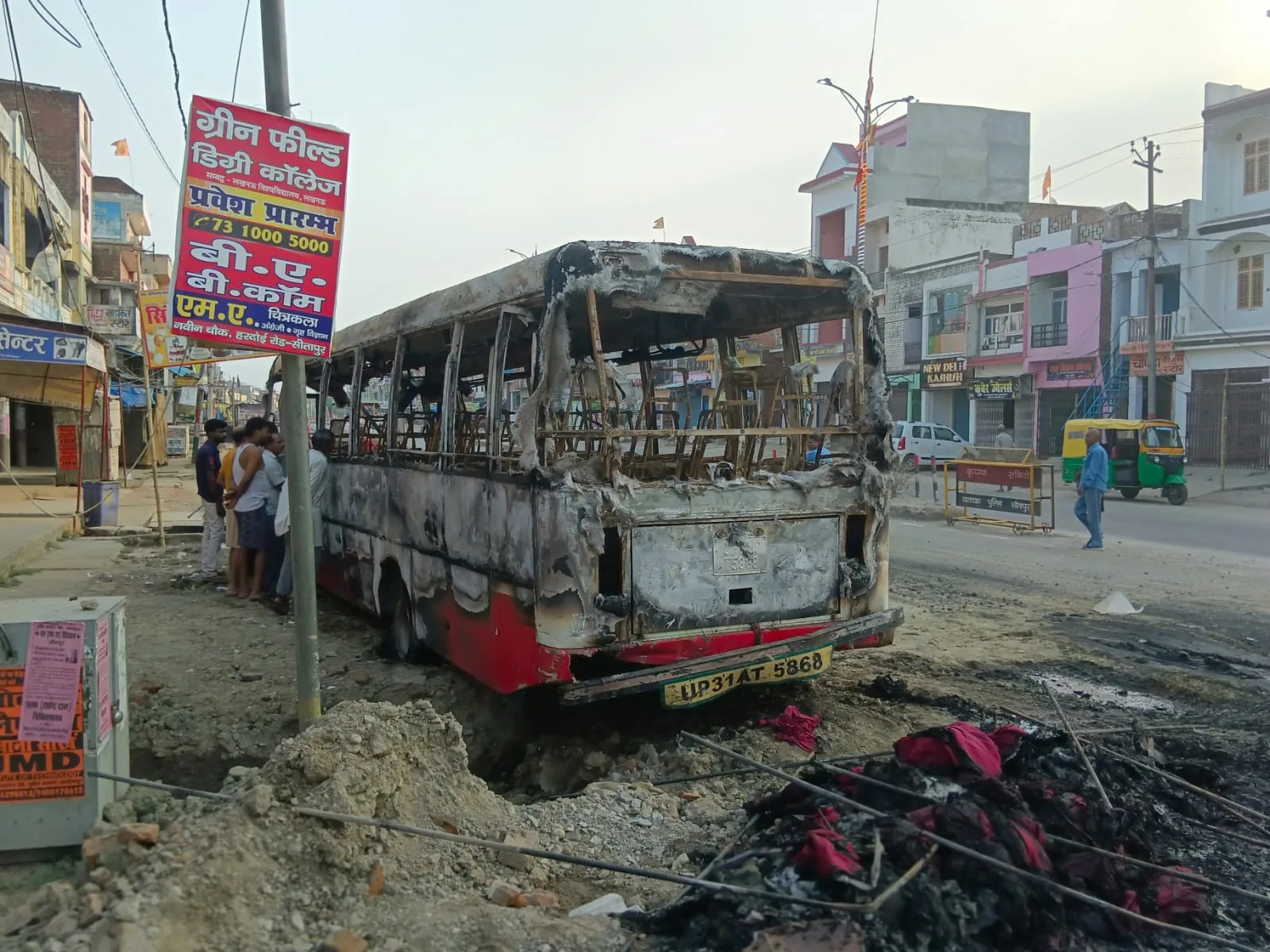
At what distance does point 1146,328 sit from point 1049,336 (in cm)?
390

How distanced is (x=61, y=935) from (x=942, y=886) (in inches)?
100

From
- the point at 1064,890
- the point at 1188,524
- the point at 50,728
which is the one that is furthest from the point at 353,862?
the point at 1188,524

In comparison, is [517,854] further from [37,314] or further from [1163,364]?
[1163,364]

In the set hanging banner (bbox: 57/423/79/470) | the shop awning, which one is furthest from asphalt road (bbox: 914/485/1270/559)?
hanging banner (bbox: 57/423/79/470)

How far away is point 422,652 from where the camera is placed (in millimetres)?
6730

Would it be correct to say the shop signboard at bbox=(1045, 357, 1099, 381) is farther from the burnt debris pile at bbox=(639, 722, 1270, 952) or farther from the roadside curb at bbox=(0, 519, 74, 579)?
the burnt debris pile at bbox=(639, 722, 1270, 952)

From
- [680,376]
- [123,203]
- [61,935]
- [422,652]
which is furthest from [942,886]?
[123,203]

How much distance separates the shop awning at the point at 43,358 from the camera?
11953 millimetres

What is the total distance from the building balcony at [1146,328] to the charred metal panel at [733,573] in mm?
28333

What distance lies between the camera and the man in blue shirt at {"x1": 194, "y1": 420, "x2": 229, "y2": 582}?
9.90m

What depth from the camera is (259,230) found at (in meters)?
4.12

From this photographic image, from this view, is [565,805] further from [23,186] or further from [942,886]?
[23,186]

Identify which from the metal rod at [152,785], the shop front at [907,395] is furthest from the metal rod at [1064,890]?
the shop front at [907,395]

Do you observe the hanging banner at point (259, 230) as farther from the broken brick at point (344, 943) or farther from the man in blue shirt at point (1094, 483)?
the man in blue shirt at point (1094, 483)
